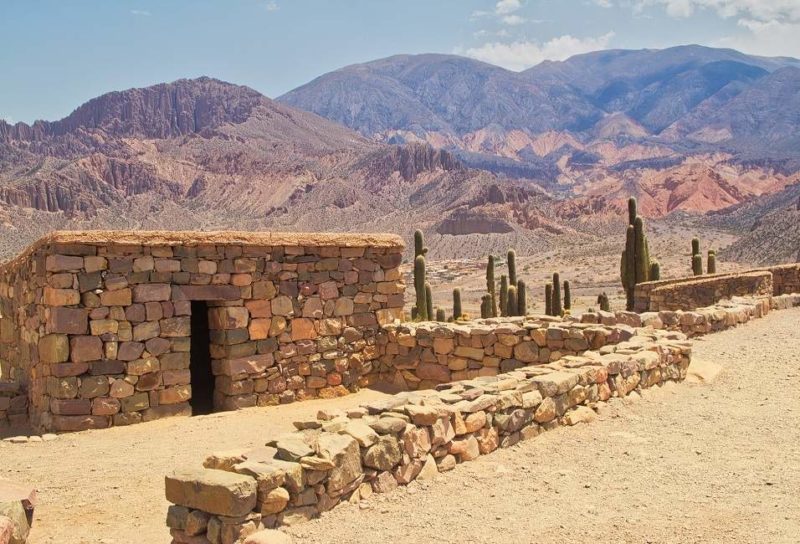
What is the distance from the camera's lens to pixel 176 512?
16.5 feet

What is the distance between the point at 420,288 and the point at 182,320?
1256 cm

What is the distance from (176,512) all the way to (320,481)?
0.94 metres

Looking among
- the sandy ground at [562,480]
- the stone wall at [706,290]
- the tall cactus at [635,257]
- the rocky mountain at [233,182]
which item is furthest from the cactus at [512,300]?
the rocky mountain at [233,182]

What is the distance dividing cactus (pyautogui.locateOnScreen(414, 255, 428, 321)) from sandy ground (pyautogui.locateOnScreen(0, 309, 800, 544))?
491 inches

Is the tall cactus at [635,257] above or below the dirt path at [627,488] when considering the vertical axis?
above

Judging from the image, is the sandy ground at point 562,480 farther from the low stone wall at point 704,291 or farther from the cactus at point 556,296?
the cactus at point 556,296

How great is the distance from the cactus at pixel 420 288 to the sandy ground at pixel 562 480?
1248cm

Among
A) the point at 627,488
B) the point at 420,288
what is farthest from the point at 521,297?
the point at 627,488

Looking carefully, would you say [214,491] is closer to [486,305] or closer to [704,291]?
[704,291]

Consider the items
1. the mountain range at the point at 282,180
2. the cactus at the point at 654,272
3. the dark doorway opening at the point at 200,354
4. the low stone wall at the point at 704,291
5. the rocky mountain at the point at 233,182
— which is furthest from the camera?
the mountain range at the point at 282,180

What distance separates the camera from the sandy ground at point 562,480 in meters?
5.20

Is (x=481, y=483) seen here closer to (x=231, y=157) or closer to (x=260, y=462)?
(x=260, y=462)

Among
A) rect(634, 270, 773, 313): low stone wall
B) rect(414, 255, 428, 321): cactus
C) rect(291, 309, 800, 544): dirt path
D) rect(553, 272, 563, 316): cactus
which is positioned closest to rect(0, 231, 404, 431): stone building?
rect(291, 309, 800, 544): dirt path

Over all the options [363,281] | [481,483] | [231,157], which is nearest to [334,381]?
[363,281]
